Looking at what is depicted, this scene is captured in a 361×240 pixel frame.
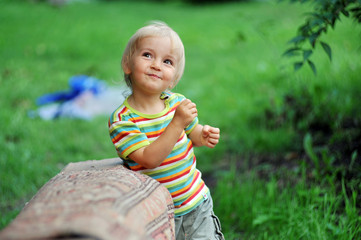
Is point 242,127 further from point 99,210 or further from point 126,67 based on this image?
point 99,210

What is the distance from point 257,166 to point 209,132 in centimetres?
130

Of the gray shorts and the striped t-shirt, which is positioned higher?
the striped t-shirt

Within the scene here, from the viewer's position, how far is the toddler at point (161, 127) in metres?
1.70

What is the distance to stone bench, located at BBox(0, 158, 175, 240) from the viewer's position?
3.56 ft

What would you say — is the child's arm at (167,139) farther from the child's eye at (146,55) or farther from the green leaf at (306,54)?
the green leaf at (306,54)

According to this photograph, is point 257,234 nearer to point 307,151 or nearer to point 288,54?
point 307,151

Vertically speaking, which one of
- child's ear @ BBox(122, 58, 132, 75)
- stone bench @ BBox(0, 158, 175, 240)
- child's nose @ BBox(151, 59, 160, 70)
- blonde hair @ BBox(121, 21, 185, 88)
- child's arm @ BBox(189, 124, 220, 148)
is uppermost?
blonde hair @ BBox(121, 21, 185, 88)

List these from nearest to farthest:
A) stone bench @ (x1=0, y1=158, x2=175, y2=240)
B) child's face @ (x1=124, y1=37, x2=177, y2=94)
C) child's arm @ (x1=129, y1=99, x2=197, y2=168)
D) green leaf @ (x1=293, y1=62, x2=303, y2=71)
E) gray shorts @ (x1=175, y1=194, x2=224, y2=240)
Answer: stone bench @ (x1=0, y1=158, x2=175, y2=240), child's arm @ (x1=129, y1=99, x2=197, y2=168), child's face @ (x1=124, y1=37, x2=177, y2=94), gray shorts @ (x1=175, y1=194, x2=224, y2=240), green leaf @ (x1=293, y1=62, x2=303, y2=71)

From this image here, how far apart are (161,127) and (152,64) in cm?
28

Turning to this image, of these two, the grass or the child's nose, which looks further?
the grass

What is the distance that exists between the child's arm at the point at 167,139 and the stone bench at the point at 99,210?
11cm

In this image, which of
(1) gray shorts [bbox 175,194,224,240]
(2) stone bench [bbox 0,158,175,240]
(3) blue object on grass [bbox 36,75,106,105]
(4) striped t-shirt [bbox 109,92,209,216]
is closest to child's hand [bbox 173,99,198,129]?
(4) striped t-shirt [bbox 109,92,209,216]

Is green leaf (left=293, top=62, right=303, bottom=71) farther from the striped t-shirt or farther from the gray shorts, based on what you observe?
the gray shorts

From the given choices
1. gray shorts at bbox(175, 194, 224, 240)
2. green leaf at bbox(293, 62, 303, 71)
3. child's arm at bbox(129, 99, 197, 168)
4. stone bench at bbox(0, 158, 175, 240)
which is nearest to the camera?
stone bench at bbox(0, 158, 175, 240)
